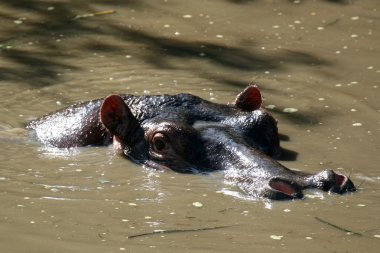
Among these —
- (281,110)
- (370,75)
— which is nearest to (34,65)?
(281,110)

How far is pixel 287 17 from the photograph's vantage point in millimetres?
13281

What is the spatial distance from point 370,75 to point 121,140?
3.69 m

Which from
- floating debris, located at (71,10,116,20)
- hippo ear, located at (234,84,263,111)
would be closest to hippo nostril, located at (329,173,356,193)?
hippo ear, located at (234,84,263,111)

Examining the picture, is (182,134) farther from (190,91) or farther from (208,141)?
(190,91)

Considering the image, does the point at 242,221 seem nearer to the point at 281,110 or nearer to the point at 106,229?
the point at 106,229

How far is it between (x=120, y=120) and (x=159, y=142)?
0.42 meters

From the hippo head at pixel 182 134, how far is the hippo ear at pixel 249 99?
22 cm

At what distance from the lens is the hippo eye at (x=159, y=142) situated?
8336 mm

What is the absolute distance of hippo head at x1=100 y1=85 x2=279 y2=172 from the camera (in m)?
8.25

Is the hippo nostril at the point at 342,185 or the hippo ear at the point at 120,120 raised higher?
the hippo ear at the point at 120,120

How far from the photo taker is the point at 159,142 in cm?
839

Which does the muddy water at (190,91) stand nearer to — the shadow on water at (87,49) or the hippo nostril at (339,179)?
the shadow on water at (87,49)

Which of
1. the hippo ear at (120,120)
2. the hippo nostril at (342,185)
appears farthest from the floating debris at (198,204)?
the hippo ear at (120,120)

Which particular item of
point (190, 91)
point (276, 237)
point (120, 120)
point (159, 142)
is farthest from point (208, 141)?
point (190, 91)
